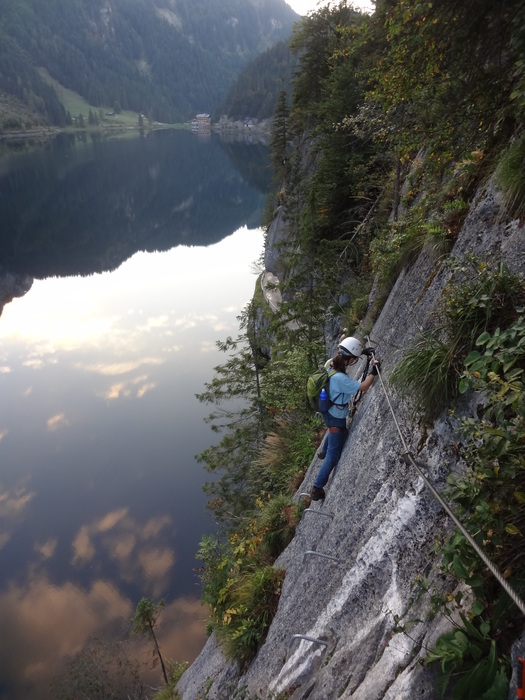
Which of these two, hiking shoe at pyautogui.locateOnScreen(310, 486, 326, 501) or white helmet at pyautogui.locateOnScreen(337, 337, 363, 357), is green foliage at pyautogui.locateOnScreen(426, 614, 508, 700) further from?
hiking shoe at pyautogui.locateOnScreen(310, 486, 326, 501)

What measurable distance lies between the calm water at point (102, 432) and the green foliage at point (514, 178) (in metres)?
18.5

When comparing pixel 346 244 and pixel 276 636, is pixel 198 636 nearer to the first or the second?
pixel 276 636

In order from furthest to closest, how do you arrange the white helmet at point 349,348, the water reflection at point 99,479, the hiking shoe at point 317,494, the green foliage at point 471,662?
1. the water reflection at point 99,479
2. the hiking shoe at point 317,494
3. the white helmet at point 349,348
4. the green foliage at point 471,662

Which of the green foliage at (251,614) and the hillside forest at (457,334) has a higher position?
the hillside forest at (457,334)

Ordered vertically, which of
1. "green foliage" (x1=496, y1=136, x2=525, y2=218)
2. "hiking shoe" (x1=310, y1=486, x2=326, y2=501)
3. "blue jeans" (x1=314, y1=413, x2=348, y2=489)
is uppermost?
"green foliage" (x1=496, y1=136, x2=525, y2=218)

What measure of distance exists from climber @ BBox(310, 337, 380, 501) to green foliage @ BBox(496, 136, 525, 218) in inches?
93.7

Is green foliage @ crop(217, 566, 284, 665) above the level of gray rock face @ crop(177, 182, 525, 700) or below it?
below

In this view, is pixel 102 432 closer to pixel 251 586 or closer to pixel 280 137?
pixel 251 586

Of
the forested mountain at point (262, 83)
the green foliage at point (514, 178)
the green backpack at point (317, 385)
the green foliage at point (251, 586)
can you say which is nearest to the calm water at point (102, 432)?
the green foliage at point (251, 586)

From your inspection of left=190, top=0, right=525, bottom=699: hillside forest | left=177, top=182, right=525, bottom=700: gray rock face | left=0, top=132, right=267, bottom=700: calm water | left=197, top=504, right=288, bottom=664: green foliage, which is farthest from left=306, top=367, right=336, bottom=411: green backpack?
left=0, top=132, right=267, bottom=700: calm water

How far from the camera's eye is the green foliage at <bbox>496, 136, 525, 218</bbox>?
4.46 m

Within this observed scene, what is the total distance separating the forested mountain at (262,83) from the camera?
16700 centimetres

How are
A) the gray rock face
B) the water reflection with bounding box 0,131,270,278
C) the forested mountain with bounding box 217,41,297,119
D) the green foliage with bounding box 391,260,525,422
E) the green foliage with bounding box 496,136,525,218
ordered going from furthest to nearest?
1. the forested mountain with bounding box 217,41,297,119
2. the water reflection with bounding box 0,131,270,278
3. the green foliage with bounding box 496,136,525,218
4. the green foliage with bounding box 391,260,525,422
5. the gray rock face

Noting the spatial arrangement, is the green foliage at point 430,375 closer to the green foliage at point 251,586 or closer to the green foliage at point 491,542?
the green foliage at point 491,542
